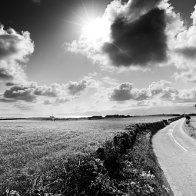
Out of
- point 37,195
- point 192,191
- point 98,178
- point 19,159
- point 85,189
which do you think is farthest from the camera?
point 192,191

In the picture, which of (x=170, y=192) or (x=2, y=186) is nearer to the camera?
(x=2, y=186)

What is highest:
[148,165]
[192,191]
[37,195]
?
[37,195]

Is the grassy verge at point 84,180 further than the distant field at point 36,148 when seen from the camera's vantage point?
No

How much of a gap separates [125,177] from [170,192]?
2.69m

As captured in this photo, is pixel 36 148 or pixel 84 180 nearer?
pixel 84 180

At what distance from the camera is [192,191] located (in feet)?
43.7

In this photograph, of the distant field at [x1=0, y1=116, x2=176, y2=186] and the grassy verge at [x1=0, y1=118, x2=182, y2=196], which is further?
the distant field at [x1=0, y1=116, x2=176, y2=186]

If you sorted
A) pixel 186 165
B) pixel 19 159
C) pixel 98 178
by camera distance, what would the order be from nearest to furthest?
pixel 98 178, pixel 19 159, pixel 186 165

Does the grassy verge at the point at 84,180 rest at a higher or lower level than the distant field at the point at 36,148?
lower

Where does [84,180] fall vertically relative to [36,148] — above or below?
below

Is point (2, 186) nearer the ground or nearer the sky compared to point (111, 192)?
nearer the sky

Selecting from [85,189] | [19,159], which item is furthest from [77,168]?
[19,159]

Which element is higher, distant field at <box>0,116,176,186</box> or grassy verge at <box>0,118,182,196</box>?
distant field at <box>0,116,176,186</box>

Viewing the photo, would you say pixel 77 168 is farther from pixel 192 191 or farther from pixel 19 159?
pixel 192 191
